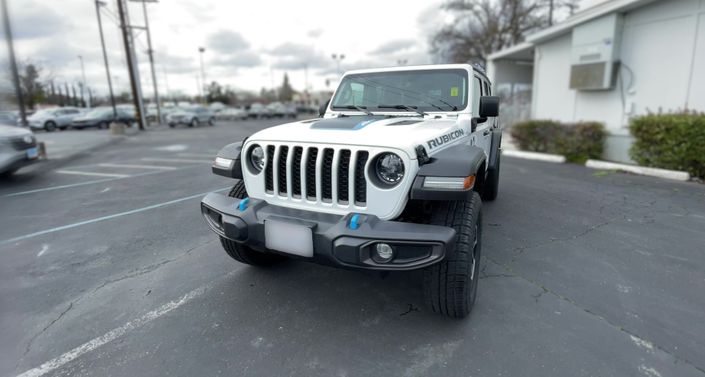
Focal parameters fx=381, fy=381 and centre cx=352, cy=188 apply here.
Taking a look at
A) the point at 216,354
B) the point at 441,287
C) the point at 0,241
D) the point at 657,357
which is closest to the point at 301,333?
the point at 216,354

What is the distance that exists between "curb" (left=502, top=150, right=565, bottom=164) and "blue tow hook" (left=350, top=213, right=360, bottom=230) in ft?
30.5

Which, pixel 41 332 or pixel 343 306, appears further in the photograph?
pixel 343 306

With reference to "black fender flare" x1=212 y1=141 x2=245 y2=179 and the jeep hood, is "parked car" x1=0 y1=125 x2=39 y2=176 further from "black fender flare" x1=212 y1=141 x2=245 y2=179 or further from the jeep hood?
the jeep hood

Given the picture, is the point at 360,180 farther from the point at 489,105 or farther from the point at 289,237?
the point at 489,105

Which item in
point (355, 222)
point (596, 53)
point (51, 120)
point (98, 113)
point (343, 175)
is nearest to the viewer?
point (355, 222)

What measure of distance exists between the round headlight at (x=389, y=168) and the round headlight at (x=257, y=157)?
0.96 metres

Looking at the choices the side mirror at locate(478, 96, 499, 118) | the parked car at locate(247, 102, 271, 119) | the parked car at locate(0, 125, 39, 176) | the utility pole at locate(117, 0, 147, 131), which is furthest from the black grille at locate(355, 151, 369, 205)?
the parked car at locate(247, 102, 271, 119)

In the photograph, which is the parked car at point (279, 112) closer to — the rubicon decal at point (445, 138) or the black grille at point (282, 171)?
the rubicon decal at point (445, 138)

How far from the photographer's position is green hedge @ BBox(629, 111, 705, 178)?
7203mm

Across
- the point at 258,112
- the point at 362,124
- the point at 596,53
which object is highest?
the point at 596,53

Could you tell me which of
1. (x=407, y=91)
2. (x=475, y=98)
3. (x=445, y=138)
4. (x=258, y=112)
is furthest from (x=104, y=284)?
(x=258, y=112)

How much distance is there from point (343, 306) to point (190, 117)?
2603 centimetres

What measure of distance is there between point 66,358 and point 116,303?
692 mm

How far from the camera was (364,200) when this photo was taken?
2463mm
